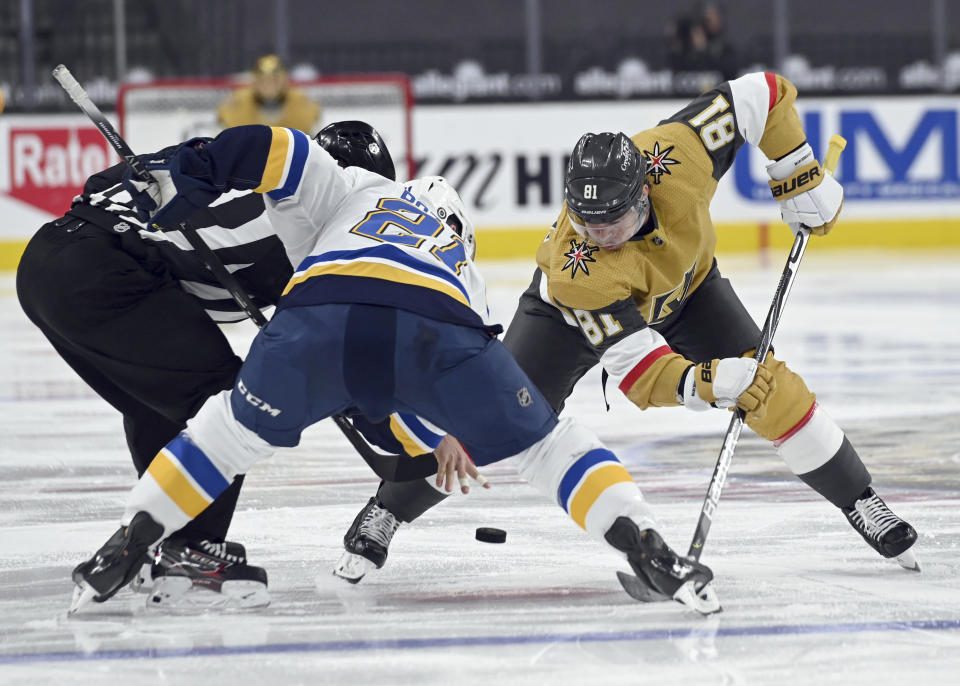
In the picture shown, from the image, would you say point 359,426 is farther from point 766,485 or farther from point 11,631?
point 766,485

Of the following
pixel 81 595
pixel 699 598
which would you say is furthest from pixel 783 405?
pixel 81 595

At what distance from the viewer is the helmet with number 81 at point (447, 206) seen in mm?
2717

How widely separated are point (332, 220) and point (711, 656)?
0.95 metres

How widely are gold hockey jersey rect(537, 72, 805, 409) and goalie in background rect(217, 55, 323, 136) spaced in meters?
4.85

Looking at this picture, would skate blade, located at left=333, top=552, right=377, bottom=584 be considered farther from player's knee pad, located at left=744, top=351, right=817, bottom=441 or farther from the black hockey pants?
player's knee pad, located at left=744, top=351, right=817, bottom=441

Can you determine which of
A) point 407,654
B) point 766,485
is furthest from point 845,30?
point 407,654

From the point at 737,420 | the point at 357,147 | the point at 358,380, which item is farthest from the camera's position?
the point at 737,420

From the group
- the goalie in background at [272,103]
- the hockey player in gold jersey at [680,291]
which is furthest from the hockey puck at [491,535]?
the goalie in background at [272,103]

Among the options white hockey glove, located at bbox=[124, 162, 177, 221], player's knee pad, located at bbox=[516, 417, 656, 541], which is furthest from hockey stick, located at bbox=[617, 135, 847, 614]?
white hockey glove, located at bbox=[124, 162, 177, 221]

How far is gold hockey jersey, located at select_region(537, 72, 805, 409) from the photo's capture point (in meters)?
2.69

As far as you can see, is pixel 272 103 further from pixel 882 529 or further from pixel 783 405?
pixel 882 529

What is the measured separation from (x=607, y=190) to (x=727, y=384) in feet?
1.36

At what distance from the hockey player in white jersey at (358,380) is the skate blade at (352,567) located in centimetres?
42

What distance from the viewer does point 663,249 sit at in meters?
2.80
